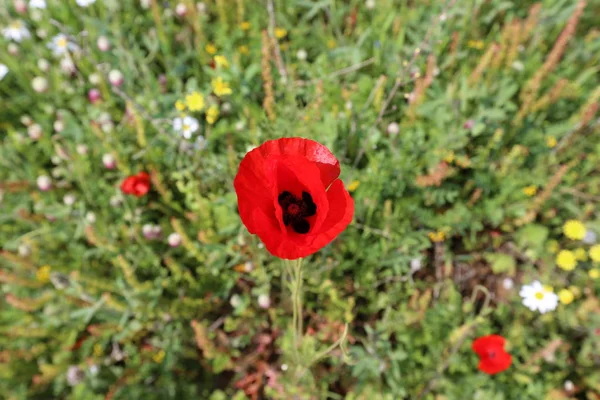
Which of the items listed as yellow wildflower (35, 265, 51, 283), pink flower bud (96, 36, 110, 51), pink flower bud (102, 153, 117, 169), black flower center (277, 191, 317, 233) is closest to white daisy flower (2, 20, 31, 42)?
pink flower bud (96, 36, 110, 51)

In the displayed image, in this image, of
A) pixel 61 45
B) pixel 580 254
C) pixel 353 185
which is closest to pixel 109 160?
pixel 61 45

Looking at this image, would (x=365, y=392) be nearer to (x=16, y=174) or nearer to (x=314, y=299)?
(x=314, y=299)

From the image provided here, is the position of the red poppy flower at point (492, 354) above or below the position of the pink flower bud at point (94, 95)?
below

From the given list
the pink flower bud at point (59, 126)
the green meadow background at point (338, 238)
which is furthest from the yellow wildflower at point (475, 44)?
the pink flower bud at point (59, 126)

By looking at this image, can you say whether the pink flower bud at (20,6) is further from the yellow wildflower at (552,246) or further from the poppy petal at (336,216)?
the yellow wildflower at (552,246)

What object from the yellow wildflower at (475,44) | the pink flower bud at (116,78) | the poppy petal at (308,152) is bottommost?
the yellow wildflower at (475,44)
